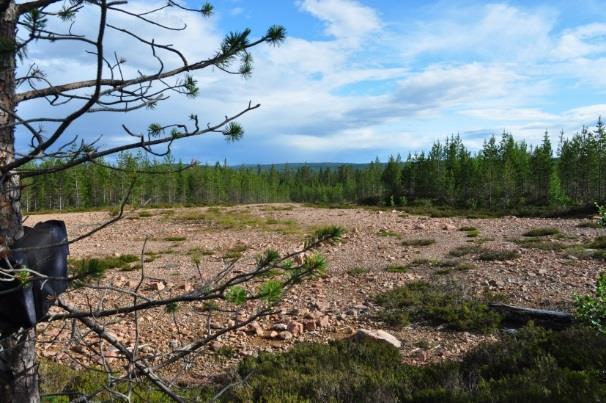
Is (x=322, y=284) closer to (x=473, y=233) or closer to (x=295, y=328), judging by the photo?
(x=295, y=328)

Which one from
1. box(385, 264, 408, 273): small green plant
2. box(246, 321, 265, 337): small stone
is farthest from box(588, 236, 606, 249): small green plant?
box(246, 321, 265, 337): small stone

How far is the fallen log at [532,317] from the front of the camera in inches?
283

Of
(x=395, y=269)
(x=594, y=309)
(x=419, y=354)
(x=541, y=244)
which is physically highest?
(x=594, y=309)

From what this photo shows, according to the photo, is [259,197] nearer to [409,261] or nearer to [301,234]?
[301,234]

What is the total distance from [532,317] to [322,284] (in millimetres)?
4313

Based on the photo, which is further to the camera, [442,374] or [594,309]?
[442,374]

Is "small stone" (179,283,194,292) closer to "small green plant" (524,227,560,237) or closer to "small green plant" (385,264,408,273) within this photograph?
"small green plant" (385,264,408,273)

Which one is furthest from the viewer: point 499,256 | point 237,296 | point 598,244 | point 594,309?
point 598,244

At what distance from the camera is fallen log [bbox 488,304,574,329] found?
23.6ft

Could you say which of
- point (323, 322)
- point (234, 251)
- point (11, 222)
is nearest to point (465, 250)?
point (323, 322)

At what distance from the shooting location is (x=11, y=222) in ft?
6.66

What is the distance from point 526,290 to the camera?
29.6ft

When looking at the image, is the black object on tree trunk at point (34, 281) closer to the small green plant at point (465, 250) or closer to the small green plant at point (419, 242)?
the small green plant at point (465, 250)

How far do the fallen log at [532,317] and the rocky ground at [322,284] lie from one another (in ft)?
2.40
